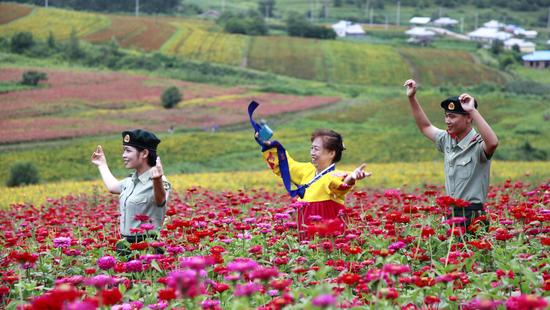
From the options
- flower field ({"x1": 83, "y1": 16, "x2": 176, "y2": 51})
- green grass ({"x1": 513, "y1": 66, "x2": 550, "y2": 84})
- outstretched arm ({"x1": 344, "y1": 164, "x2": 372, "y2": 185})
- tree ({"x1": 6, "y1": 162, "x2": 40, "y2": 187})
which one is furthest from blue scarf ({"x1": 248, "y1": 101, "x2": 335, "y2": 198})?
flower field ({"x1": 83, "y1": 16, "x2": 176, "y2": 51})

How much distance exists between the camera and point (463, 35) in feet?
171

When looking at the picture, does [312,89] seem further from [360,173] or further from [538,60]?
[360,173]

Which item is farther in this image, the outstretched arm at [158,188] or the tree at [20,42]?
the tree at [20,42]

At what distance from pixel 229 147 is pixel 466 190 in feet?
61.2

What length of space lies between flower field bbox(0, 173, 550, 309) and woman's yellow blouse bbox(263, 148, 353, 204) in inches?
5.7

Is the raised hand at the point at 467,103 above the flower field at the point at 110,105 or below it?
above

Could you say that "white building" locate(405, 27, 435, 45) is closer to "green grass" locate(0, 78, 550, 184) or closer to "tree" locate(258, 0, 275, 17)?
"tree" locate(258, 0, 275, 17)

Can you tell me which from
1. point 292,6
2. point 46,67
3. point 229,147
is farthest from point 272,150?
point 292,6

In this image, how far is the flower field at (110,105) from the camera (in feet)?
81.7

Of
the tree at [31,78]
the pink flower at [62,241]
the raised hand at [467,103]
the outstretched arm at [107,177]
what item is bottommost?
the tree at [31,78]

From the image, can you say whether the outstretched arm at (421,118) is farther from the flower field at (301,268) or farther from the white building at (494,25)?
the white building at (494,25)

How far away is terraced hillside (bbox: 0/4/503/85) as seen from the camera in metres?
38.9

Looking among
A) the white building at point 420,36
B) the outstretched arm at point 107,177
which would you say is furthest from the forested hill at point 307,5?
the outstretched arm at point 107,177

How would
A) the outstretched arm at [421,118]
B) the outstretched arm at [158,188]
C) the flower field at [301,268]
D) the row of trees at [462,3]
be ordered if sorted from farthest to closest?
1. the row of trees at [462,3]
2. the outstretched arm at [421,118]
3. the outstretched arm at [158,188]
4. the flower field at [301,268]
